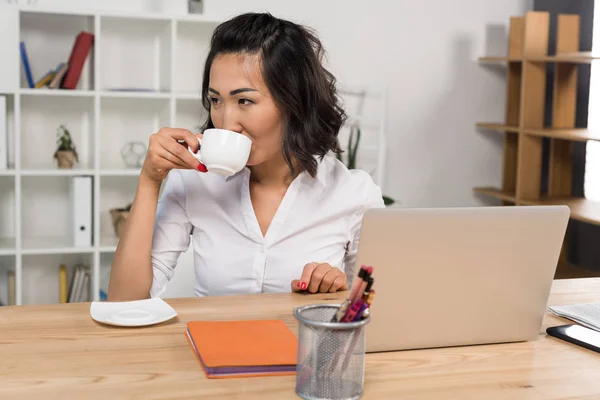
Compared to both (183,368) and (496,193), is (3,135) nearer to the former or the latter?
(496,193)

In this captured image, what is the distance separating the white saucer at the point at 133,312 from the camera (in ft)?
4.18

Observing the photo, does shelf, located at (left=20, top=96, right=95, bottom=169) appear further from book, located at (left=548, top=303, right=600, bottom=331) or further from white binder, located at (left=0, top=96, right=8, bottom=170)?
book, located at (left=548, top=303, right=600, bottom=331)

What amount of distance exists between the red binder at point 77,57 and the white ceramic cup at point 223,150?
2164mm

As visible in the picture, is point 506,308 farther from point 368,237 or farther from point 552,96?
point 552,96

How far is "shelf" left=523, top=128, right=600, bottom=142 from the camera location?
3141 mm

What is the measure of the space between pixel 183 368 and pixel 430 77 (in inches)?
130

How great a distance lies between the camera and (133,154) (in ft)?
12.1

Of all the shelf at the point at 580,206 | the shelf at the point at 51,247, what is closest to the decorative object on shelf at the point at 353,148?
the shelf at the point at 580,206

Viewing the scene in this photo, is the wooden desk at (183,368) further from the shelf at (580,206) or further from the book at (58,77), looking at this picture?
the book at (58,77)

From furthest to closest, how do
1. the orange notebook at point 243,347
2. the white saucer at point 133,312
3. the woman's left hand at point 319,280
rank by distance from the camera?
the woman's left hand at point 319,280, the white saucer at point 133,312, the orange notebook at point 243,347

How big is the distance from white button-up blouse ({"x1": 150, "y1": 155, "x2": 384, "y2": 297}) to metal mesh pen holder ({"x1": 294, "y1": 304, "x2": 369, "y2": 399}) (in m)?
0.71

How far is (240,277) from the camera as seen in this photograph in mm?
1697

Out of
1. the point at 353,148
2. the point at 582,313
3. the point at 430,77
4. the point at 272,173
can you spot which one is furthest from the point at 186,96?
the point at 582,313

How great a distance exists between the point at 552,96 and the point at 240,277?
299 cm
